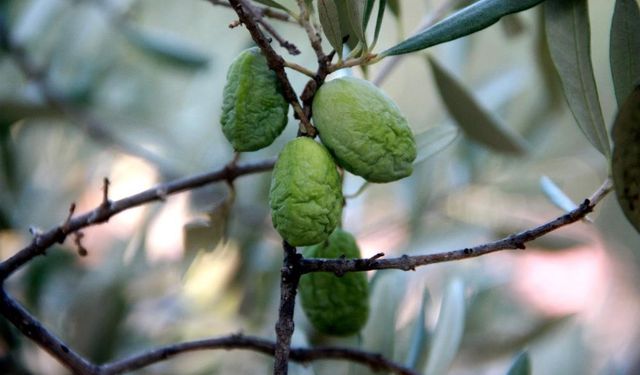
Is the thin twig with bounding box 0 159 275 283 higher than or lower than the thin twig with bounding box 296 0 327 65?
lower

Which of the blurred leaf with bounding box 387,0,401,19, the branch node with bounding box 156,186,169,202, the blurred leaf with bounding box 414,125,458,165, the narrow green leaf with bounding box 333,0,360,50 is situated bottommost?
the blurred leaf with bounding box 414,125,458,165

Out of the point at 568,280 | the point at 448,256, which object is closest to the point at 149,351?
the point at 448,256

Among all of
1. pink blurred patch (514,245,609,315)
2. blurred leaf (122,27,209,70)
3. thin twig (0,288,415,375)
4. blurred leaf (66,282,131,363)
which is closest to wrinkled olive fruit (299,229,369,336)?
thin twig (0,288,415,375)

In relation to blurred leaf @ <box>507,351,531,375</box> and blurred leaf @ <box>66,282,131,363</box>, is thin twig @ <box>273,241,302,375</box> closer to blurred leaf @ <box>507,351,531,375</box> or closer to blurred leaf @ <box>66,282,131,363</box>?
blurred leaf @ <box>507,351,531,375</box>

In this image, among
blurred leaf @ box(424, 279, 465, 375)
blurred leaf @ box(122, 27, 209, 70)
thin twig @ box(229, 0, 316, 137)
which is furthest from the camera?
blurred leaf @ box(122, 27, 209, 70)

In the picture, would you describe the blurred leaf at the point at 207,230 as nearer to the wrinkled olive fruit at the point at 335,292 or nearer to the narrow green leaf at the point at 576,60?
the wrinkled olive fruit at the point at 335,292

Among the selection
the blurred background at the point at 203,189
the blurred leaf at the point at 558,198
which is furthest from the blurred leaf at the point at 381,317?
the blurred leaf at the point at 558,198

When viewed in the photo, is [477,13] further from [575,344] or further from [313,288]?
[575,344]
